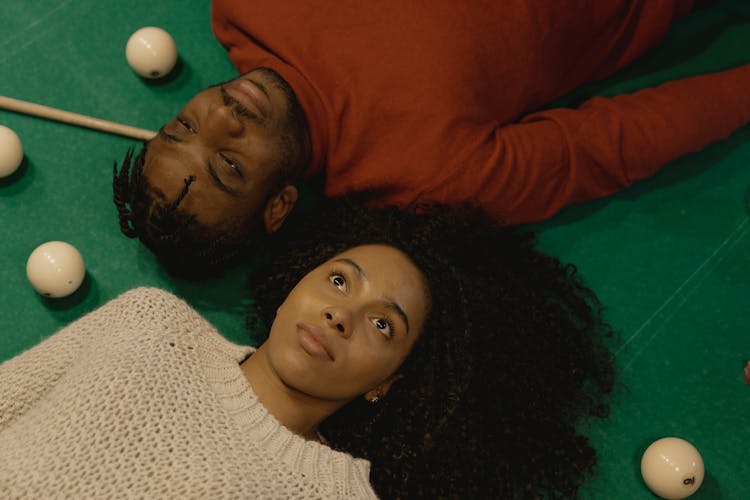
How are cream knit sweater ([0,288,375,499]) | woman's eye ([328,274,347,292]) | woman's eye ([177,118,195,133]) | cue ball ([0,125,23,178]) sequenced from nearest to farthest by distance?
1. cream knit sweater ([0,288,375,499])
2. woman's eye ([328,274,347,292])
3. woman's eye ([177,118,195,133])
4. cue ball ([0,125,23,178])

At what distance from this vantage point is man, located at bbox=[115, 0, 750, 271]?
4.50 ft

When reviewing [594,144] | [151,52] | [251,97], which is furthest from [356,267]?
[151,52]

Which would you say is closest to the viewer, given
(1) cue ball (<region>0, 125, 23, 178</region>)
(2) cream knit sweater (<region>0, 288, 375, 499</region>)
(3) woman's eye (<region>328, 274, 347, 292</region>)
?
(2) cream knit sweater (<region>0, 288, 375, 499</region>)

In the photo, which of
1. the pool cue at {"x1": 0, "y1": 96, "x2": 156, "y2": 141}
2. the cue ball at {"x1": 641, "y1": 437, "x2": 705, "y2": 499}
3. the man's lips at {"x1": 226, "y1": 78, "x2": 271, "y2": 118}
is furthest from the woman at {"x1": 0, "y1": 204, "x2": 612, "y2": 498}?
the pool cue at {"x1": 0, "y1": 96, "x2": 156, "y2": 141}

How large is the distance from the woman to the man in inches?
3.6

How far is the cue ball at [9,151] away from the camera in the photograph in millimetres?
1510

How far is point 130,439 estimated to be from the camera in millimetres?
1197

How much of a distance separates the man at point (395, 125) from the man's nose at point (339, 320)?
0.90 ft

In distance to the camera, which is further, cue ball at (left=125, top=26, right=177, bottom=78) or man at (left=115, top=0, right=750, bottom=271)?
cue ball at (left=125, top=26, right=177, bottom=78)

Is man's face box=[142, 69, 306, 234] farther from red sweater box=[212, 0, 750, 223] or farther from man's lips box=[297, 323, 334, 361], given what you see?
man's lips box=[297, 323, 334, 361]

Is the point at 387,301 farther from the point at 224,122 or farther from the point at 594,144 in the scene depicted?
the point at 594,144

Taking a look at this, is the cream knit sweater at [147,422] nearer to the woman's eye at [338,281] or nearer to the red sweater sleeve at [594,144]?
the woman's eye at [338,281]

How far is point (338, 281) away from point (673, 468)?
69 cm

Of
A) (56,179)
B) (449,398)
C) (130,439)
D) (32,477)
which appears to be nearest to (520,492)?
(449,398)
